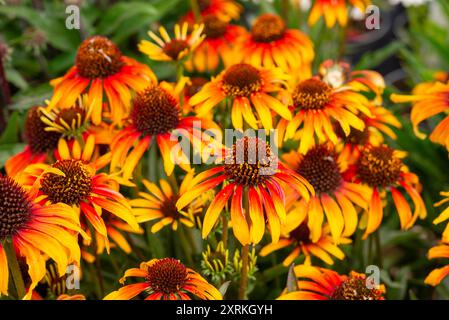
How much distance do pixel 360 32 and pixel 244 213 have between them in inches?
86.0

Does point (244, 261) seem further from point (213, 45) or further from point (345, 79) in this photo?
point (213, 45)

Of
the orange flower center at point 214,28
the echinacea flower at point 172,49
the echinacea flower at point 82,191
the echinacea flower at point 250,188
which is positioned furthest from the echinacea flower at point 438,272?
the orange flower center at point 214,28

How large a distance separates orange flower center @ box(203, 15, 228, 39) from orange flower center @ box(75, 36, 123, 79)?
43cm

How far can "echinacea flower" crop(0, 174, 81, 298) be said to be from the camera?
813 millimetres

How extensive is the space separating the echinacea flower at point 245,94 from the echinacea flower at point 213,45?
0.43m

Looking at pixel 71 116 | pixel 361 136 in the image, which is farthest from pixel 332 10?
pixel 71 116

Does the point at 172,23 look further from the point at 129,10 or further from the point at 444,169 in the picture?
the point at 444,169

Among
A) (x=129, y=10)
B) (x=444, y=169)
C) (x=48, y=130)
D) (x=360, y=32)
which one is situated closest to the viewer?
(x=48, y=130)

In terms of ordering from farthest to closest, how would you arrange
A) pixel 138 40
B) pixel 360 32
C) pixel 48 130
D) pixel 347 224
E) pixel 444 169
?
pixel 360 32
pixel 138 40
pixel 444 169
pixel 48 130
pixel 347 224

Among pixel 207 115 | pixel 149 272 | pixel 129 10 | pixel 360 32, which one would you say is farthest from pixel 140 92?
pixel 360 32

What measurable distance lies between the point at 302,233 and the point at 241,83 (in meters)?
0.32

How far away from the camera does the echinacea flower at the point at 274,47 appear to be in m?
1.37

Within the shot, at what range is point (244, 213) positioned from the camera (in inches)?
37.5

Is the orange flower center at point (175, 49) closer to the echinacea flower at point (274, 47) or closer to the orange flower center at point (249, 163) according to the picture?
the echinacea flower at point (274, 47)
